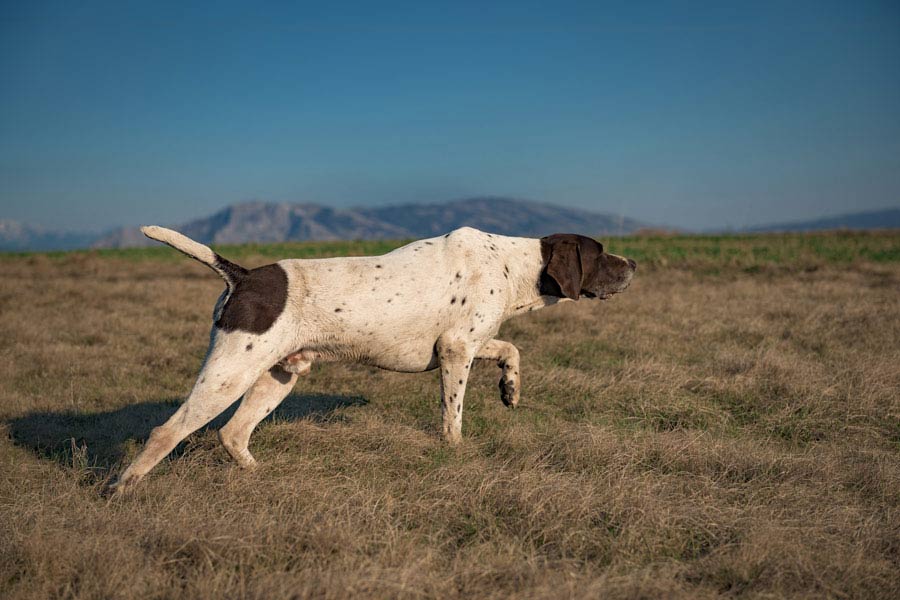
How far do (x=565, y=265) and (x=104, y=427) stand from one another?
428 centimetres

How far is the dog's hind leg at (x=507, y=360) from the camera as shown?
5219mm

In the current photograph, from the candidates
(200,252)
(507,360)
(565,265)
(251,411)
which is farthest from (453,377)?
(200,252)

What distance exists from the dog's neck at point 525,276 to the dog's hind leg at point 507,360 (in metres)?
0.29

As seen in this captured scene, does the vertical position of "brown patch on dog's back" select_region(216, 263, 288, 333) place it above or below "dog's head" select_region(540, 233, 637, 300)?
below

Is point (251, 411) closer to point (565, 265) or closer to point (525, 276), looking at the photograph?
point (525, 276)

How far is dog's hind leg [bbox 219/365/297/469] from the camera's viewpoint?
4426 mm

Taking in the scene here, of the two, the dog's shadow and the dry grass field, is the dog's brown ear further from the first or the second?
the dog's shadow

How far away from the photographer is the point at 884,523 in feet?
11.0

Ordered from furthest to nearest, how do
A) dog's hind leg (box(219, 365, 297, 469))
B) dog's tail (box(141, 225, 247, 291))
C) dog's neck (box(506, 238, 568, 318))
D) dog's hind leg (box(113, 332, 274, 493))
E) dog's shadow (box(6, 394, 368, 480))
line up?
dog's neck (box(506, 238, 568, 318)) < dog's shadow (box(6, 394, 368, 480)) < dog's hind leg (box(219, 365, 297, 469)) < dog's tail (box(141, 225, 247, 291)) < dog's hind leg (box(113, 332, 274, 493))

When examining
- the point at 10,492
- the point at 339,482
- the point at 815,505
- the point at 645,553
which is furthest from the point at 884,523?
the point at 10,492

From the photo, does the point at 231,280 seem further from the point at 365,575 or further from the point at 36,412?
the point at 36,412

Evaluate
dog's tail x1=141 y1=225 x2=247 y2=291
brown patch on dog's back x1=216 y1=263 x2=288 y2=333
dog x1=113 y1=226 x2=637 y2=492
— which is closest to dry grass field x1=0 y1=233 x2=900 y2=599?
dog x1=113 y1=226 x2=637 y2=492

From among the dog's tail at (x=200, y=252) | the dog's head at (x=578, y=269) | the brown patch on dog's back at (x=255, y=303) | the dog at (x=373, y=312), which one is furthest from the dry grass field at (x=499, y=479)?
the dog's tail at (x=200, y=252)

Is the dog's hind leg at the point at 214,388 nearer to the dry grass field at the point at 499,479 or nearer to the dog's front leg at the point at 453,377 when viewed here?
the dry grass field at the point at 499,479
